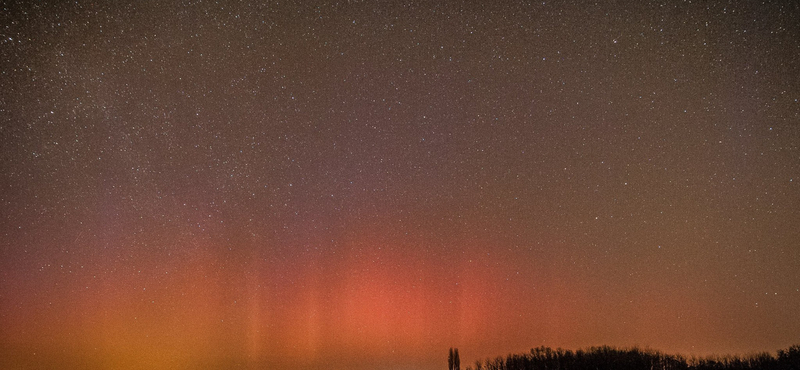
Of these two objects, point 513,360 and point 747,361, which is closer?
point 747,361

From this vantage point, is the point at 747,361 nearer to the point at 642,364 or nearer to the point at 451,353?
the point at 642,364

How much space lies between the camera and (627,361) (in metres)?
18.8

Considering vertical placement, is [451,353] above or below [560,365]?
above

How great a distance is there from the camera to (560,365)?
20578mm

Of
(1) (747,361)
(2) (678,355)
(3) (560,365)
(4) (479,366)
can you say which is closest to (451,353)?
Result: (4) (479,366)

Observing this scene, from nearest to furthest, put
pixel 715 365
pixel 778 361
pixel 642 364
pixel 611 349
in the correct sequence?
pixel 778 361 → pixel 715 365 → pixel 642 364 → pixel 611 349

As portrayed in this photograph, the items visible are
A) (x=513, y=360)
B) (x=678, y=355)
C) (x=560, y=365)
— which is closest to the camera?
(x=678, y=355)

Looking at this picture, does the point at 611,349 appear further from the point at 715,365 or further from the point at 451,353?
the point at 451,353

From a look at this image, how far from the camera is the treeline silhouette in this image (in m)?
14.4

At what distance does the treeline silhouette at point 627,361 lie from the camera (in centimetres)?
1437

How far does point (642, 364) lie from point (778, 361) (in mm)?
4556

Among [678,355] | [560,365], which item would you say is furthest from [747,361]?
[560,365]

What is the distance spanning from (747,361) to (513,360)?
1022cm

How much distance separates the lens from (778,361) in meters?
14.2
